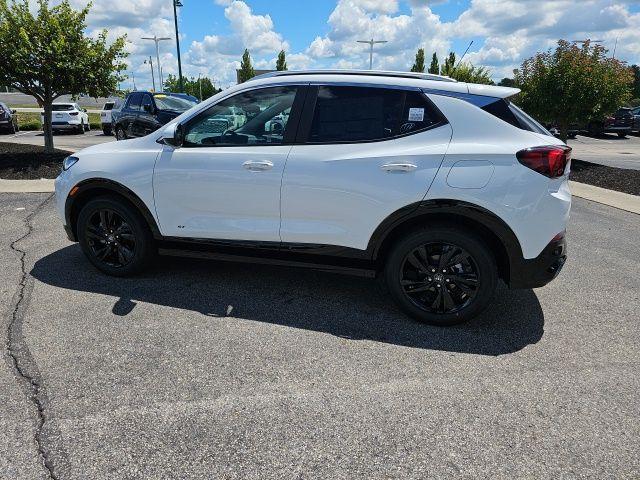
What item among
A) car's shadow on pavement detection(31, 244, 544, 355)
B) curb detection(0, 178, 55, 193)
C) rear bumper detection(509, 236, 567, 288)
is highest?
rear bumper detection(509, 236, 567, 288)

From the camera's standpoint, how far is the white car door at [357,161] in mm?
3479

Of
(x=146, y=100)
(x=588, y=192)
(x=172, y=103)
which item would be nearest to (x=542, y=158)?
(x=588, y=192)

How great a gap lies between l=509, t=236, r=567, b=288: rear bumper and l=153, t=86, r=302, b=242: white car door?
1835mm

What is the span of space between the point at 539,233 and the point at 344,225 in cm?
139

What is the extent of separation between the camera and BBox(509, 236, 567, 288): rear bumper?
135 inches

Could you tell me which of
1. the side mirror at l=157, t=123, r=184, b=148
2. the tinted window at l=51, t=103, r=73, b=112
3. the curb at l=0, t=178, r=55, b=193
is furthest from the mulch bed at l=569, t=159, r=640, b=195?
the tinted window at l=51, t=103, r=73, b=112

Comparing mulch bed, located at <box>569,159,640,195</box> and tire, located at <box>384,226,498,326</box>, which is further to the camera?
mulch bed, located at <box>569,159,640,195</box>

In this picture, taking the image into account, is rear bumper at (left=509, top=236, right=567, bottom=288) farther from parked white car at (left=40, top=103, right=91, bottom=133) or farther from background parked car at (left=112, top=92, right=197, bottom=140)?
parked white car at (left=40, top=103, right=91, bottom=133)

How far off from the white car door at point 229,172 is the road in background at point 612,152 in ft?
44.6

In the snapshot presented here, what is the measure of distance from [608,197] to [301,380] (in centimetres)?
855

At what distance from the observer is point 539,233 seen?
11.1 feet

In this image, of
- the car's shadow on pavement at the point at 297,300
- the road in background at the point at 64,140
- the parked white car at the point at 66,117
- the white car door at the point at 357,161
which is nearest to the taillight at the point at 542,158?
the white car door at the point at 357,161

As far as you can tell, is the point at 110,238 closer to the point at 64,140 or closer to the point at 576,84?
the point at 576,84

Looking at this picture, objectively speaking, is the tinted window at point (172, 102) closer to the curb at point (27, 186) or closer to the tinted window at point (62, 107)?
the curb at point (27, 186)
